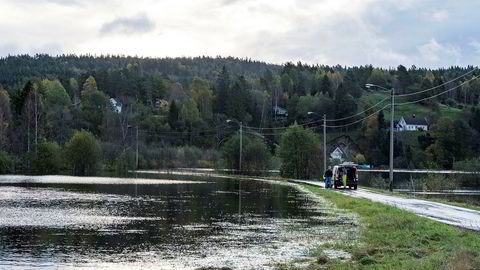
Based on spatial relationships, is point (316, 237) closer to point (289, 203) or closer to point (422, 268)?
point (422, 268)

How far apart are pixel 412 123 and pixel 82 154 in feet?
413

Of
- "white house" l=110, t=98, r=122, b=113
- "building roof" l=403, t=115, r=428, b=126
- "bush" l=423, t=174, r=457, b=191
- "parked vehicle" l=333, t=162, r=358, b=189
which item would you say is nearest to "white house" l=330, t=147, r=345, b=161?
"building roof" l=403, t=115, r=428, b=126

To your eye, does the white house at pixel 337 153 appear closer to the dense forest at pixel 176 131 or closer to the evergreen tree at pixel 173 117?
the dense forest at pixel 176 131

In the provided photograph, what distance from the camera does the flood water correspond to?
17.5 metres

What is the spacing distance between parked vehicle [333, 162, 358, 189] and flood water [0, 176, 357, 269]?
54.0 ft

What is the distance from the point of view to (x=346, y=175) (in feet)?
183

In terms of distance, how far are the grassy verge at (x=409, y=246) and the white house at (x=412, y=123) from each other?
172 meters

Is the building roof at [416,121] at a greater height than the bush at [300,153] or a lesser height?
greater

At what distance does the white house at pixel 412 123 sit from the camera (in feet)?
633

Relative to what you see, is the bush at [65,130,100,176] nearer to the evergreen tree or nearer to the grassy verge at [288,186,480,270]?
the evergreen tree

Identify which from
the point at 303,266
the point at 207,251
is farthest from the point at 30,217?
the point at 303,266

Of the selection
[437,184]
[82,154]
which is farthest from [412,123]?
[437,184]

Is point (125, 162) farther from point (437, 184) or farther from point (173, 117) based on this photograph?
point (437, 184)

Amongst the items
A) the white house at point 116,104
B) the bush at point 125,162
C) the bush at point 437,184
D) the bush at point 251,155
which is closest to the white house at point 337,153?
the bush at point 251,155
